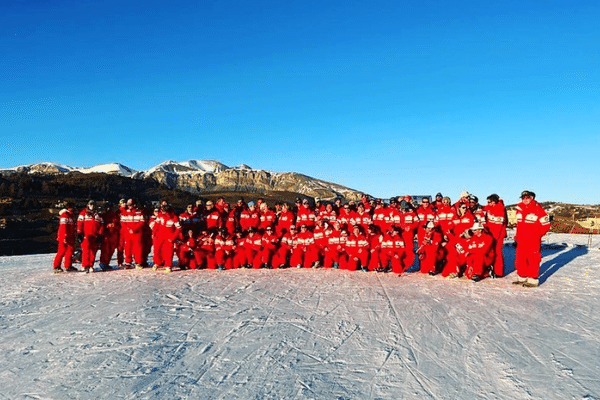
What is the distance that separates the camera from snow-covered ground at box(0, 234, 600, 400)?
447 centimetres

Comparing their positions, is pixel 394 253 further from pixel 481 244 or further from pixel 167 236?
pixel 167 236

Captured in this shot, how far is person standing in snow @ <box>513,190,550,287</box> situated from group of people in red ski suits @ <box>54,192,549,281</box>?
0.98 m

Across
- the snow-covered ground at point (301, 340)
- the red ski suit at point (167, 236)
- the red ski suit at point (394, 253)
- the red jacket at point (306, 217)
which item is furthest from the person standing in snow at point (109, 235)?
the red ski suit at point (394, 253)

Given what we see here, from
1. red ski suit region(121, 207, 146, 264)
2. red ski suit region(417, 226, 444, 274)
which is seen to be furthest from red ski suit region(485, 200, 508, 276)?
red ski suit region(121, 207, 146, 264)

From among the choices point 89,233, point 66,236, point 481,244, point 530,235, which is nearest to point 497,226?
point 481,244

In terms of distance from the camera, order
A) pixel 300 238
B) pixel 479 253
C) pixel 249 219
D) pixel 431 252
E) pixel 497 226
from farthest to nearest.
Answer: pixel 249 219, pixel 300 238, pixel 431 252, pixel 497 226, pixel 479 253

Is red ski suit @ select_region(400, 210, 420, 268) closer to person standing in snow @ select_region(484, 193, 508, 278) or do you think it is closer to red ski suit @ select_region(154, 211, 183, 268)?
person standing in snow @ select_region(484, 193, 508, 278)

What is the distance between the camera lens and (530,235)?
920 centimetres

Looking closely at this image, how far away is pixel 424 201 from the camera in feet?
39.2

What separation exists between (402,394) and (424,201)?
823cm

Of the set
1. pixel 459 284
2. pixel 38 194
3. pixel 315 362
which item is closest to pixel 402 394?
pixel 315 362

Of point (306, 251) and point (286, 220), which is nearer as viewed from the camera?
point (306, 251)

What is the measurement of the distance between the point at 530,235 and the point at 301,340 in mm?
5995

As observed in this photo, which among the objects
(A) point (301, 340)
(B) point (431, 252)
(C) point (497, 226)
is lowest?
(A) point (301, 340)
